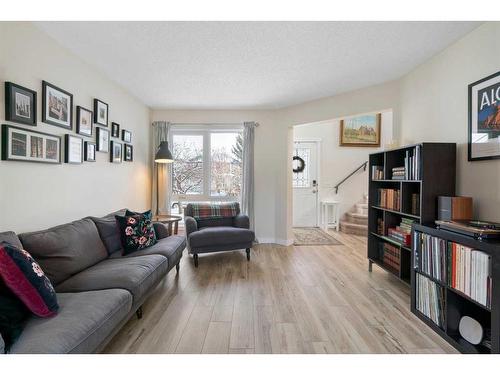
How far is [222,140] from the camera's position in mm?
5027

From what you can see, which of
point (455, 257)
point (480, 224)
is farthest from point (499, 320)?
point (480, 224)

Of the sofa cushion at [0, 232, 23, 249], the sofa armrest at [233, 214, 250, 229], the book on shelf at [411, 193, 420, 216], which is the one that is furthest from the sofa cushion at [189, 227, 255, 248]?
the book on shelf at [411, 193, 420, 216]

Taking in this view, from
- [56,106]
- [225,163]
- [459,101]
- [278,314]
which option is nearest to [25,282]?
[56,106]

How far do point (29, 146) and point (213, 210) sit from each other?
8.28 feet

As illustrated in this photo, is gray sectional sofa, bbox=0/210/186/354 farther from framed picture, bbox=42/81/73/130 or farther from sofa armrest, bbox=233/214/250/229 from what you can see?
sofa armrest, bbox=233/214/250/229

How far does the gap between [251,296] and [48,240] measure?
185 cm

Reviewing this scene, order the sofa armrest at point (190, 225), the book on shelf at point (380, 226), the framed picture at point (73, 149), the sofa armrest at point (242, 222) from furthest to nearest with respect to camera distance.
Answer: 1. the sofa armrest at point (242, 222)
2. the sofa armrest at point (190, 225)
3. the book on shelf at point (380, 226)
4. the framed picture at point (73, 149)

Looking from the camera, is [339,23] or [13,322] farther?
[339,23]

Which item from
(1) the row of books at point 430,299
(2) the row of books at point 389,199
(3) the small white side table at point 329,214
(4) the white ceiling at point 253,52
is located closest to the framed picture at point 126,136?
(4) the white ceiling at point 253,52

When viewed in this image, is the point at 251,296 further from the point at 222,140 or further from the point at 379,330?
the point at 222,140

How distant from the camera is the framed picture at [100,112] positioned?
3089 mm

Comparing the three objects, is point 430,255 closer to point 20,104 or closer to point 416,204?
point 416,204

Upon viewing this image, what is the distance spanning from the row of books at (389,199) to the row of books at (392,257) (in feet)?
1.56

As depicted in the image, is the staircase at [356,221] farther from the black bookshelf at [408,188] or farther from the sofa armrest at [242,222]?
the sofa armrest at [242,222]
